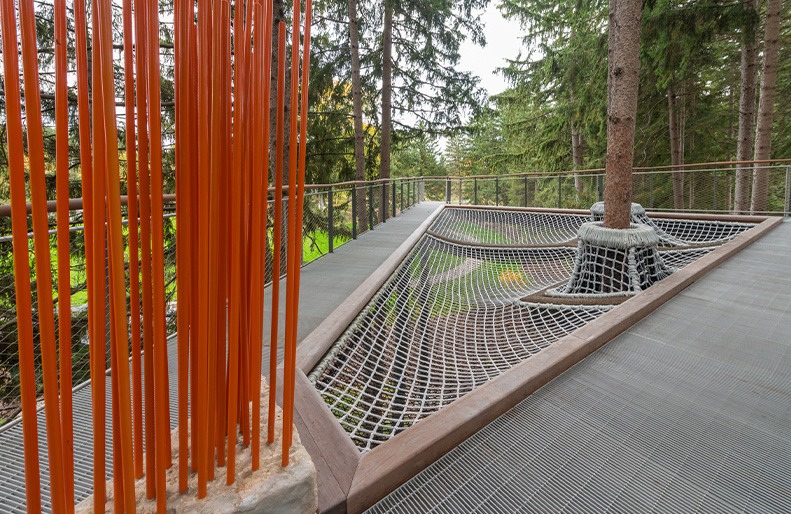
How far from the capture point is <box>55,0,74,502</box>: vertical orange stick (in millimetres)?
646

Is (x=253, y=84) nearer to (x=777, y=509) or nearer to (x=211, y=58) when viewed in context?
(x=211, y=58)

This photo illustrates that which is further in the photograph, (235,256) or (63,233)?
(235,256)

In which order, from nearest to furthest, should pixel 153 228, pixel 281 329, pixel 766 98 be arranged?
pixel 153 228 < pixel 281 329 < pixel 766 98

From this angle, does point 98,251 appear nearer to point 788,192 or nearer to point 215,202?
point 215,202

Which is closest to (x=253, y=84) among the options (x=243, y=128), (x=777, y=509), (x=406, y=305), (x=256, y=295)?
(x=243, y=128)

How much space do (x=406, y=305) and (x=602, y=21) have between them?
39.2ft

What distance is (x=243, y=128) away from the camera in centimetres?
89

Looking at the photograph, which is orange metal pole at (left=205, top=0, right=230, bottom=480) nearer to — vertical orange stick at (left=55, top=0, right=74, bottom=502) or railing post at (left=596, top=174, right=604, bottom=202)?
vertical orange stick at (left=55, top=0, right=74, bottom=502)

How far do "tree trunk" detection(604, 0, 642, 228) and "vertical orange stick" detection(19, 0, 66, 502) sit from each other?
412 cm

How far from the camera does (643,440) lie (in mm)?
1590

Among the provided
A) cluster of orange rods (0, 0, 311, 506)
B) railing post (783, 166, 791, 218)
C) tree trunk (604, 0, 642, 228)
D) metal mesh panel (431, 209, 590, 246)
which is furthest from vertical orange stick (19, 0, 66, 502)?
railing post (783, 166, 791, 218)

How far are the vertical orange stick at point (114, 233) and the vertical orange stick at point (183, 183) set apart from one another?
0.09m

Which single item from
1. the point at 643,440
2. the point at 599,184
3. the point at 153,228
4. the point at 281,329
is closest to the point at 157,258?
the point at 153,228

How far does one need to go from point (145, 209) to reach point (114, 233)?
0.08 metres
